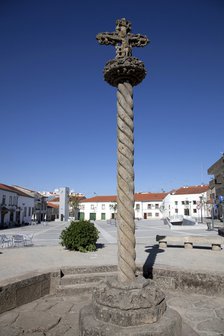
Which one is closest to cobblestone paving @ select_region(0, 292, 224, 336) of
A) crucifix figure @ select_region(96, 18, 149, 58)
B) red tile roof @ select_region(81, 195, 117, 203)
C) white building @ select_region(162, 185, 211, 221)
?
crucifix figure @ select_region(96, 18, 149, 58)

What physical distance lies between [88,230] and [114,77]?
6449 millimetres

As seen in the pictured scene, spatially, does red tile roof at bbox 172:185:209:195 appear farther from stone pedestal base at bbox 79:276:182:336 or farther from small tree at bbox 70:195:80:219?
stone pedestal base at bbox 79:276:182:336

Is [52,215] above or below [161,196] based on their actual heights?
below

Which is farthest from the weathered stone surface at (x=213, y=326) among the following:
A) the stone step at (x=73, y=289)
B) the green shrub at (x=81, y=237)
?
the green shrub at (x=81, y=237)

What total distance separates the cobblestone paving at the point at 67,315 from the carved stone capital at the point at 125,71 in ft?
13.4

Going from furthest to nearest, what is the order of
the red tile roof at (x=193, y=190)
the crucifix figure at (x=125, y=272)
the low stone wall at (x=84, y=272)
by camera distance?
the red tile roof at (x=193, y=190) → the low stone wall at (x=84, y=272) → the crucifix figure at (x=125, y=272)

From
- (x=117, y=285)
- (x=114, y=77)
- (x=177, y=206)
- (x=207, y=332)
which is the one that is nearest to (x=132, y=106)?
(x=114, y=77)

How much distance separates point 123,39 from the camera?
4.78 meters

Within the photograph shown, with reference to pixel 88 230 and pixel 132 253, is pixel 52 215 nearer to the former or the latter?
pixel 88 230

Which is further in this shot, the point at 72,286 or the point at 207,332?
the point at 72,286

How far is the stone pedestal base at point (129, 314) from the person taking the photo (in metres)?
3.48

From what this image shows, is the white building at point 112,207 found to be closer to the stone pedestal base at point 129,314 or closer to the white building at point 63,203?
the white building at point 63,203

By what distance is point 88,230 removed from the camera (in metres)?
9.80

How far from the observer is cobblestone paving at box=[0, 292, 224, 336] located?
4.06m
